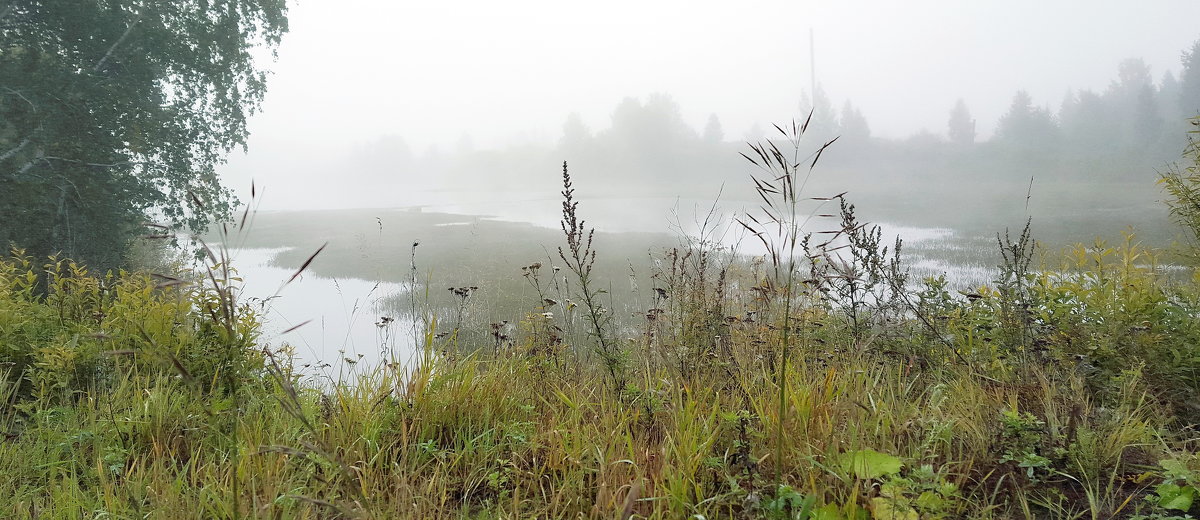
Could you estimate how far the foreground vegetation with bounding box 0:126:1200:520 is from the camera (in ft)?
5.31

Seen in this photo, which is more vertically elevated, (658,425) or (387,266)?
(658,425)

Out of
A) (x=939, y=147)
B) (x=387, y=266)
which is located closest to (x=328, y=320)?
(x=387, y=266)

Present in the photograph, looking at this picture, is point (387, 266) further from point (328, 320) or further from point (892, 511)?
point (892, 511)

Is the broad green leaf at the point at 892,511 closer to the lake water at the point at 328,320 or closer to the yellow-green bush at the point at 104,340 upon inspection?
the lake water at the point at 328,320

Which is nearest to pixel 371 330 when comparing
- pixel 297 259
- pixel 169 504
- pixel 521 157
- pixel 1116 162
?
pixel 169 504

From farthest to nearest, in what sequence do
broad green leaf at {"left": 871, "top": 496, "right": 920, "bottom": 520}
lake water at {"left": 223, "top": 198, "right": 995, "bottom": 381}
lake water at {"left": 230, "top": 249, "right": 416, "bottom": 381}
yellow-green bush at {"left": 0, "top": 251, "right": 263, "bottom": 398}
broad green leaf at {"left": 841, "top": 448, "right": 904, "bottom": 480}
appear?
lake water at {"left": 223, "top": 198, "right": 995, "bottom": 381} < lake water at {"left": 230, "top": 249, "right": 416, "bottom": 381} < yellow-green bush at {"left": 0, "top": 251, "right": 263, "bottom": 398} < broad green leaf at {"left": 841, "top": 448, "right": 904, "bottom": 480} < broad green leaf at {"left": 871, "top": 496, "right": 920, "bottom": 520}

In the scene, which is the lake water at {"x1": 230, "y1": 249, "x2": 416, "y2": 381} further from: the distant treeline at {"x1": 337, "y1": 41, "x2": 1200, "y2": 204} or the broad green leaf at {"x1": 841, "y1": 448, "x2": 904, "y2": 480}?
the distant treeline at {"x1": 337, "y1": 41, "x2": 1200, "y2": 204}

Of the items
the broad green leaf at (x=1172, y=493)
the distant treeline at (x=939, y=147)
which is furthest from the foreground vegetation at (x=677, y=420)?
the distant treeline at (x=939, y=147)

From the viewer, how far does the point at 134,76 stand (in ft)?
32.2

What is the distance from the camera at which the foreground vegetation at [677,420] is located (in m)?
1.62

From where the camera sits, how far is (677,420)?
6.24 feet

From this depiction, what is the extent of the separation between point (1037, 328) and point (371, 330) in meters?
7.45

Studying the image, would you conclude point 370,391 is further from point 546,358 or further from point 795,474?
point 795,474

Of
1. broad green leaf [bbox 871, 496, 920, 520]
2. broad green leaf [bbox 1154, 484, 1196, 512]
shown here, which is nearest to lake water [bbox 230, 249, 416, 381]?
broad green leaf [bbox 871, 496, 920, 520]
